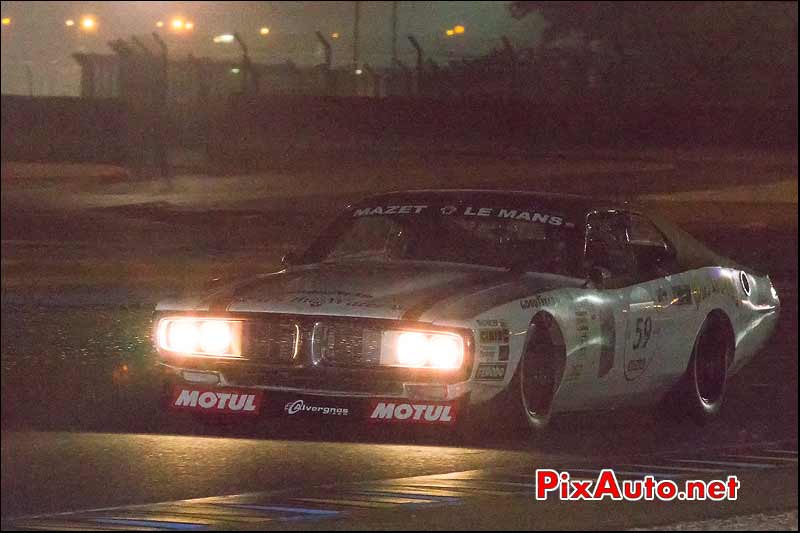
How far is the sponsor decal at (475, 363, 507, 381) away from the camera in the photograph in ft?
22.0

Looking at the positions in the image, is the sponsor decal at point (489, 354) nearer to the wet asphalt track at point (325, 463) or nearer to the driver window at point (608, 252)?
the wet asphalt track at point (325, 463)

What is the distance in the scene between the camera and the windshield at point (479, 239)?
774cm

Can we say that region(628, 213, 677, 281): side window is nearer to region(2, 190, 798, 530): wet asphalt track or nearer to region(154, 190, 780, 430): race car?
region(154, 190, 780, 430): race car

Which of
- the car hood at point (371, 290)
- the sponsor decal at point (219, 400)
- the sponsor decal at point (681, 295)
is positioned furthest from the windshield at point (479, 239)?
the sponsor decal at point (219, 400)

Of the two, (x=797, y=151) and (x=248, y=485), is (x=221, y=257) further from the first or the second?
(x=797, y=151)

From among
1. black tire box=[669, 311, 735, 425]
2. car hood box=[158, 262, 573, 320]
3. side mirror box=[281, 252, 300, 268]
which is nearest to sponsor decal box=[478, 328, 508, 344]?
car hood box=[158, 262, 573, 320]

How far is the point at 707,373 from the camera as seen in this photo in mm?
8352

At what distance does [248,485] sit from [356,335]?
84 centimetres

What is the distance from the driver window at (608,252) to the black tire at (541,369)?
2.09 ft

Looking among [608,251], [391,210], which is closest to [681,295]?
[608,251]

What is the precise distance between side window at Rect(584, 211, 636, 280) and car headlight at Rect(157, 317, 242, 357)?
179cm

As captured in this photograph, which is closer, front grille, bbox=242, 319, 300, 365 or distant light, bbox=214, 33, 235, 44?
front grille, bbox=242, 319, 300, 365

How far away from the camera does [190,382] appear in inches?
277

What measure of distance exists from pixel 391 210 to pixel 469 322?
5.45 feet
